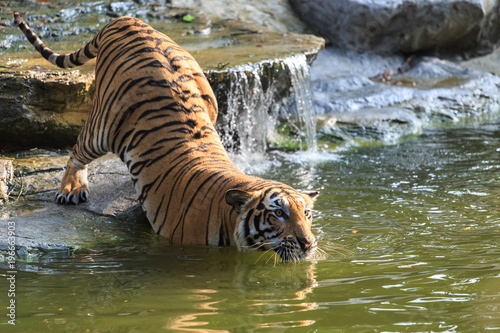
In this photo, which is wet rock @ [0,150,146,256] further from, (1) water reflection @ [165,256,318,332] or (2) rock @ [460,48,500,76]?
(2) rock @ [460,48,500,76]

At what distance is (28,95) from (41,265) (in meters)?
2.23

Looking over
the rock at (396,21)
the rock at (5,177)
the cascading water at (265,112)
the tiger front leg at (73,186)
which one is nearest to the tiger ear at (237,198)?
the tiger front leg at (73,186)

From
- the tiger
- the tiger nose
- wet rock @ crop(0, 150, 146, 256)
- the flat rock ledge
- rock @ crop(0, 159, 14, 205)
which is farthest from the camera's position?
the flat rock ledge

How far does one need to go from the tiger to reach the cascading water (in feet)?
5.94

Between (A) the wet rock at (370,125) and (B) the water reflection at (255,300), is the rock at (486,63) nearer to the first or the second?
(A) the wet rock at (370,125)

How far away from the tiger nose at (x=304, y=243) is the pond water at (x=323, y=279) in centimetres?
16

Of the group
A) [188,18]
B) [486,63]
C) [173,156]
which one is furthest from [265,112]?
[486,63]

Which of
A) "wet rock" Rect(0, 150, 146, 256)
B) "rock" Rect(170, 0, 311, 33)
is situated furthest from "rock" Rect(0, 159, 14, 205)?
"rock" Rect(170, 0, 311, 33)

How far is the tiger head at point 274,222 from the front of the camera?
353cm

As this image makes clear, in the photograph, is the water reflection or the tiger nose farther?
the tiger nose

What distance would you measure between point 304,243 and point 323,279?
215 millimetres

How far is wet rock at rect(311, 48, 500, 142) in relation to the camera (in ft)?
26.8

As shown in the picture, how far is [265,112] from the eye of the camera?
285 inches

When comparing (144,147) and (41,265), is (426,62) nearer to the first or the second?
(144,147)
